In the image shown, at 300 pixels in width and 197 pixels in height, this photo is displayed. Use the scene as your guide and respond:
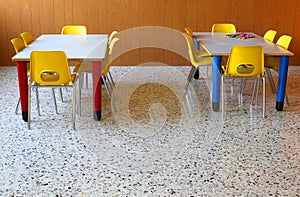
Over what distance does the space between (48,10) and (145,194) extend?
435cm

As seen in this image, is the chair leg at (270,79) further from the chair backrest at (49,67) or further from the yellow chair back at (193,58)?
the chair backrest at (49,67)

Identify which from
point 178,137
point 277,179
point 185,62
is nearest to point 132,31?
point 185,62

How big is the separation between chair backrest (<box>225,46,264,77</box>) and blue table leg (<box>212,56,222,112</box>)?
0.34ft

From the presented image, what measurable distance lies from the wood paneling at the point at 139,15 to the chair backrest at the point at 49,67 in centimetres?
275

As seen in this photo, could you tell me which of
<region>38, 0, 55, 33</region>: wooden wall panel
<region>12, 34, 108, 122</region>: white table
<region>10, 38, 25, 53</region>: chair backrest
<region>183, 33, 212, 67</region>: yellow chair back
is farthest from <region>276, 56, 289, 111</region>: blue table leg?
<region>38, 0, 55, 33</region>: wooden wall panel

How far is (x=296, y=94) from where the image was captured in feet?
16.0

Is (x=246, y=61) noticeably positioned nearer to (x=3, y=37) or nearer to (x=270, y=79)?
(x=270, y=79)

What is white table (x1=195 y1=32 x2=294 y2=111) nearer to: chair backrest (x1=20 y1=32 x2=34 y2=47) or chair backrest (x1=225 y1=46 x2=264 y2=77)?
chair backrest (x1=225 y1=46 x2=264 y2=77)

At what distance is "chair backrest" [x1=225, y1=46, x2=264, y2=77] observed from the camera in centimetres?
392

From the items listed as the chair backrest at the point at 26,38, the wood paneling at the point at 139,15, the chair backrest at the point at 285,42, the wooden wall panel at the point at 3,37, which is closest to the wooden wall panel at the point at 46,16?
the wood paneling at the point at 139,15

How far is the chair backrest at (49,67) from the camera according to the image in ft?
11.7

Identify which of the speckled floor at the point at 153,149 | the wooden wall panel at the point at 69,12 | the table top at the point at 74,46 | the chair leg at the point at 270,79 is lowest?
the speckled floor at the point at 153,149

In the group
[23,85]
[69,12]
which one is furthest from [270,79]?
[69,12]

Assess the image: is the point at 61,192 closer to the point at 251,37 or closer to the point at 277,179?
the point at 277,179
